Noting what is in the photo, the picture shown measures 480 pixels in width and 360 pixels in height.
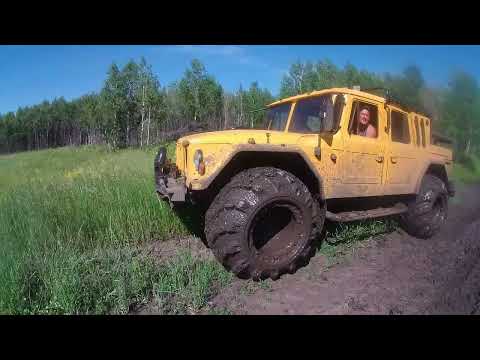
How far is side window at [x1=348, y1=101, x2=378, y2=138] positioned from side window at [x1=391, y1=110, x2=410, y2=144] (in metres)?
0.50

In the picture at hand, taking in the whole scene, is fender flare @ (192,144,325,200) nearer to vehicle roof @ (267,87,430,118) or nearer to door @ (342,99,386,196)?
door @ (342,99,386,196)

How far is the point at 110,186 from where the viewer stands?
16.3 feet

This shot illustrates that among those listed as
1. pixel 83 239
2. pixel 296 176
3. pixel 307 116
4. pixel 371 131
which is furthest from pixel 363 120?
pixel 83 239

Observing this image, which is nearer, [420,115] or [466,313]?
[466,313]

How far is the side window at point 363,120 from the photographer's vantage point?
396 centimetres

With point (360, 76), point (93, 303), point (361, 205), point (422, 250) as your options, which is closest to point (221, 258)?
point (93, 303)

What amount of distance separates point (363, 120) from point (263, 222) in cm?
204

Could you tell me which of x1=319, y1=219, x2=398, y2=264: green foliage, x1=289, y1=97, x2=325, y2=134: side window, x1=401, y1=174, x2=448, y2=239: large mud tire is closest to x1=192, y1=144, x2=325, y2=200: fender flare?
x1=289, y1=97, x2=325, y2=134: side window

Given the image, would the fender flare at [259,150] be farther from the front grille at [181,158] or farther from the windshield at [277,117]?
the windshield at [277,117]

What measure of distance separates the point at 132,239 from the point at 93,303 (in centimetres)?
176

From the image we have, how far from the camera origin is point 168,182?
355cm

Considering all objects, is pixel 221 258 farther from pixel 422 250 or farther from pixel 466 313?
pixel 422 250

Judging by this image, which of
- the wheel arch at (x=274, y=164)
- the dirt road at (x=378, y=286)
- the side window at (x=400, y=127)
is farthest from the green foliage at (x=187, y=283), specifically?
the side window at (x=400, y=127)

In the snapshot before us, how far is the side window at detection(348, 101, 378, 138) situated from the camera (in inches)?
156
